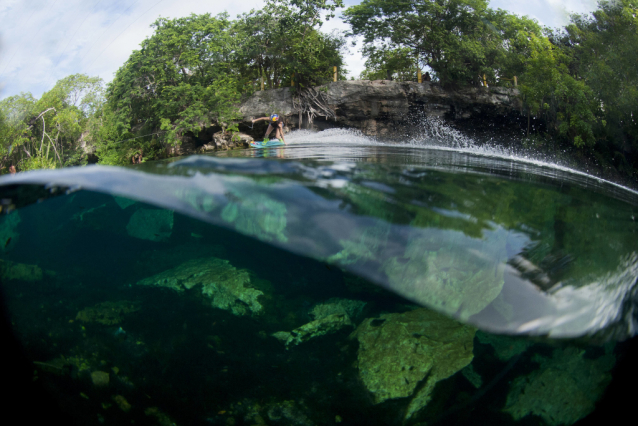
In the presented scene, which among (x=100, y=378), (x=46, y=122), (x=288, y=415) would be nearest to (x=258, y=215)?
(x=288, y=415)

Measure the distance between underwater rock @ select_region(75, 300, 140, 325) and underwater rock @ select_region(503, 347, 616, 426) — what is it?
2.69 m

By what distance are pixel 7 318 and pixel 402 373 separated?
280cm

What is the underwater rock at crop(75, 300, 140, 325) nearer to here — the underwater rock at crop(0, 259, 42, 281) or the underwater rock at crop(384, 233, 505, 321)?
the underwater rock at crop(0, 259, 42, 281)

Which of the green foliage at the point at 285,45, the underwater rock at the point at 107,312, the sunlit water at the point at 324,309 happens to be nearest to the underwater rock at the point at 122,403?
the sunlit water at the point at 324,309

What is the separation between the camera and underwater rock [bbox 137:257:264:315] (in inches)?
96.7

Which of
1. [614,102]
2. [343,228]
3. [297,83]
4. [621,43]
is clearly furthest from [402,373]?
[297,83]

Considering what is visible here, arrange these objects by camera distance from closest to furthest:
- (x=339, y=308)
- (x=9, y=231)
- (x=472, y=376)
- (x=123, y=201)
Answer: (x=472, y=376), (x=339, y=308), (x=9, y=231), (x=123, y=201)

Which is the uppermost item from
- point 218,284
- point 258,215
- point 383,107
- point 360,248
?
point 383,107

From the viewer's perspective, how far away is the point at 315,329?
231 cm

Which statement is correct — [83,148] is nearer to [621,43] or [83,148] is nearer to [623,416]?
[623,416]

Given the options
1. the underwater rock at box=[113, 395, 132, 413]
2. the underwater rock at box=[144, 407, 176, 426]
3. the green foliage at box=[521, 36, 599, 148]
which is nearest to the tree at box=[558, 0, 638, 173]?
the green foliage at box=[521, 36, 599, 148]

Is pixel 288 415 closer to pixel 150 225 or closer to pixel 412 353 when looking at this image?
pixel 412 353

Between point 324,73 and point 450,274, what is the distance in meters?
22.5

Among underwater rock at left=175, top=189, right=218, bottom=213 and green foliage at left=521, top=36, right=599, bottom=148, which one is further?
green foliage at left=521, top=36, right=599, bottom=148
